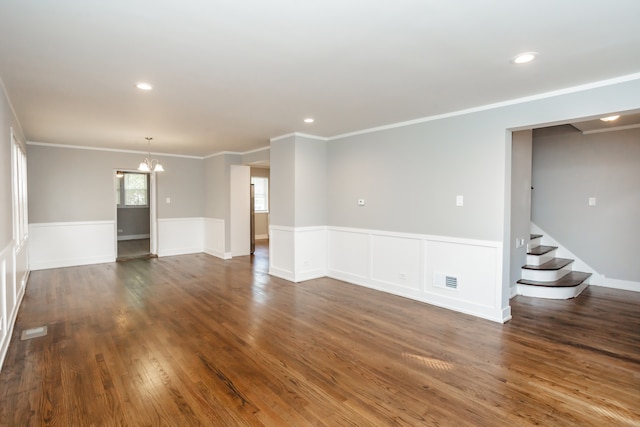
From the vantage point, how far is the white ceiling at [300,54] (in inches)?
76.2

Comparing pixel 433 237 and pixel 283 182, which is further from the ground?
pixel 283 182

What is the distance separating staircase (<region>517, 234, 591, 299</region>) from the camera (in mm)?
4699

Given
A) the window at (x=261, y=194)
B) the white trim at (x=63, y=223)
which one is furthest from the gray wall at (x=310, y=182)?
the window at (x=261, y=194)

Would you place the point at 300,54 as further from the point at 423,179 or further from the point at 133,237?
the point at 133,237

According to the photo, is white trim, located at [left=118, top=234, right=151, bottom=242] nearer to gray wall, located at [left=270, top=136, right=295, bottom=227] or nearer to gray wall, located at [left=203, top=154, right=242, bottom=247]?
gray wall, located at [left=203, top=154, right=242, bottom=247]

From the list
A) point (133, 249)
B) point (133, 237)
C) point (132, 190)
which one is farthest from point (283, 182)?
point (133, 237)

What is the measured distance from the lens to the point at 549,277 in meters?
4.96

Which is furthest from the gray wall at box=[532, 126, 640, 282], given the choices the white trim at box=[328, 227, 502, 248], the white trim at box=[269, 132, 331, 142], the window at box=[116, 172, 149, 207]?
the window at box=[116, 172, 149, 207]

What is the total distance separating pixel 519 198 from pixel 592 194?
5.48 ft

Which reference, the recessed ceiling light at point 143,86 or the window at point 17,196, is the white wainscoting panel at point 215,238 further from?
the recessed ceiling light at point 143,86

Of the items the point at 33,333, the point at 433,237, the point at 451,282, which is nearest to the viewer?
the point at 33,333

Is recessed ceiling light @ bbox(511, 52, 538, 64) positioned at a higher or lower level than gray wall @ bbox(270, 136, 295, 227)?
higher

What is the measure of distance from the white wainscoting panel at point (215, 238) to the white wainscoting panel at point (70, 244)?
6.62ft

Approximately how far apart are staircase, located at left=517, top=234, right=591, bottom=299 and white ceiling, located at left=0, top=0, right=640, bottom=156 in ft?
9.34
